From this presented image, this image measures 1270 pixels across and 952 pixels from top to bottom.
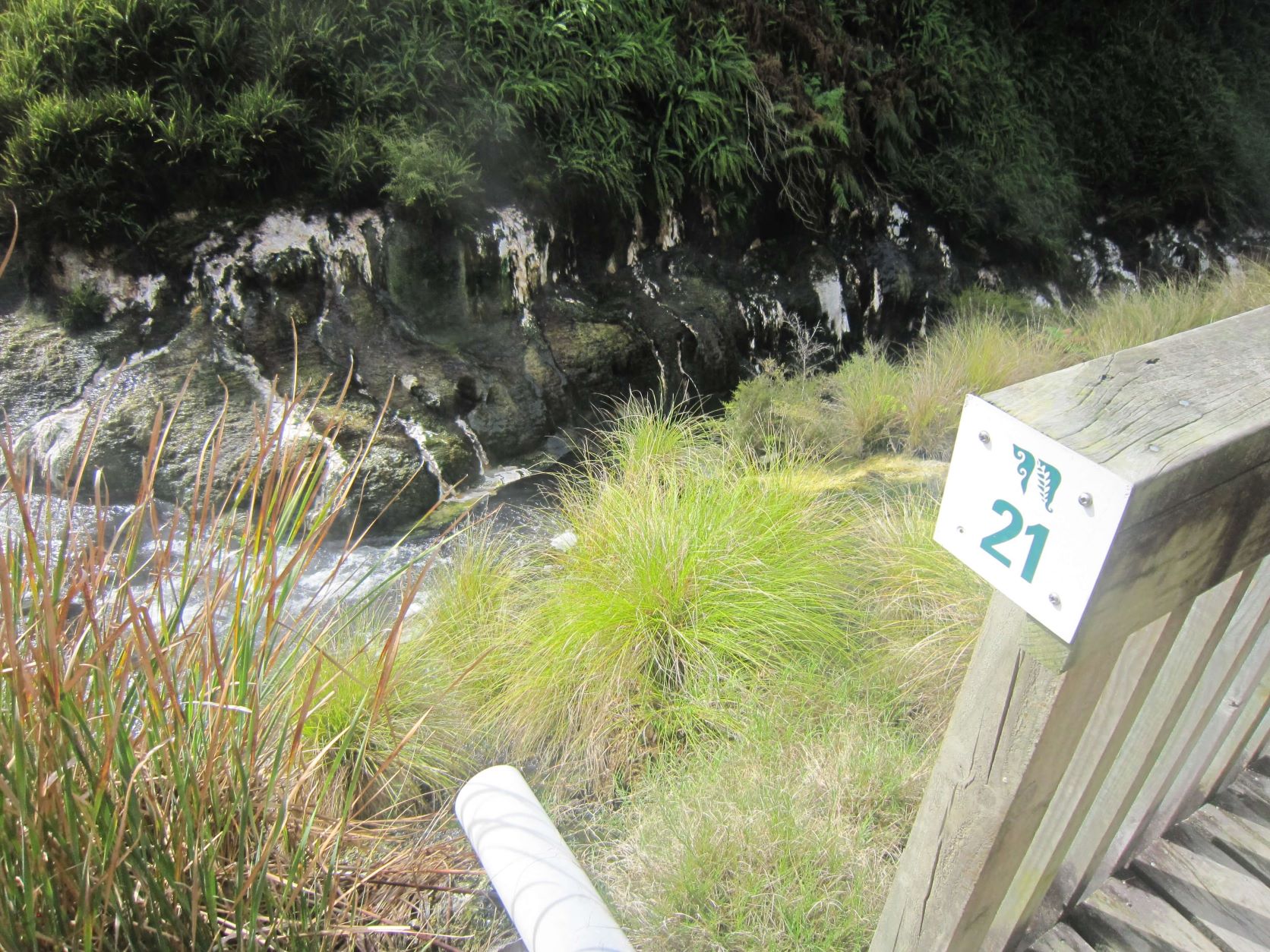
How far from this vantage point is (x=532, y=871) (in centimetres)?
174

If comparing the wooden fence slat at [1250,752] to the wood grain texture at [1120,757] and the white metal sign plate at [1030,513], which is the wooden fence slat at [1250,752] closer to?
the wood grain texture at [1120,757]

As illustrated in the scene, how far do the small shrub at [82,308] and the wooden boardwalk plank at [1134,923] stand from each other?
4.66 meters

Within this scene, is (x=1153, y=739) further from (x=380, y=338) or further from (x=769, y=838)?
(x=380, y=338)

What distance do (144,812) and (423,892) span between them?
0.73 meters

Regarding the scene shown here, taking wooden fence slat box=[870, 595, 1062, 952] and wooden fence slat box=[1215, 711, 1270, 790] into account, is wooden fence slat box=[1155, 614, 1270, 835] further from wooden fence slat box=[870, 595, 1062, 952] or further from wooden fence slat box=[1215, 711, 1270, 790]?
wooden fence slat box=[870, 595, 1062, 952]

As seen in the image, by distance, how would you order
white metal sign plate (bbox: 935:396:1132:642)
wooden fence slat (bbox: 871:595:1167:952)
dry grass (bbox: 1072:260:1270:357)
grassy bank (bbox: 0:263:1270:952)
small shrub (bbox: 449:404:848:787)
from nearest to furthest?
white metal sign plate (bbox: 935:396:1132:642), wooden fence slat (bbox: 871:595:1167:952), grassy bank (bbox: 0:263:1270:952), small shrub (bbox: 449:404:848:787), dry grass (bbox: 1072:260:1270:357)

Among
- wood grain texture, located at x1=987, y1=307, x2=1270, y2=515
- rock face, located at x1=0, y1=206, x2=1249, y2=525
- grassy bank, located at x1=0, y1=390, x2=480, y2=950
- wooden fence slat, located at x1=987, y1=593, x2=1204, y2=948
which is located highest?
wood grain texture, located at x1=987, y1=307, x2=1270, y2=515

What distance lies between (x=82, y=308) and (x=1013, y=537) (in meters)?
4.63

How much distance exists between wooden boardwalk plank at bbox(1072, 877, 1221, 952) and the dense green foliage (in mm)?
4245

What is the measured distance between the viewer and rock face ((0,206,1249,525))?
4141mm

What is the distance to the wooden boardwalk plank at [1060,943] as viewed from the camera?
1.40 meters

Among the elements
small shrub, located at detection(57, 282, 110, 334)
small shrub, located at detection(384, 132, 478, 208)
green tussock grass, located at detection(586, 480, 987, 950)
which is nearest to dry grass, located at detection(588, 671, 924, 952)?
green tussock grass, located at detection(586, 480, 987, 950)

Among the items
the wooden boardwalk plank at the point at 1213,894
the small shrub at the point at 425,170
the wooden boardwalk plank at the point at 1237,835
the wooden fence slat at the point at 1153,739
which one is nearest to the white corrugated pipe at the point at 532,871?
the wooden fence slat at the point at 1153,739

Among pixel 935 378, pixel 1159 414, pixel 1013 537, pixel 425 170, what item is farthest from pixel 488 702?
pixel 935 378
